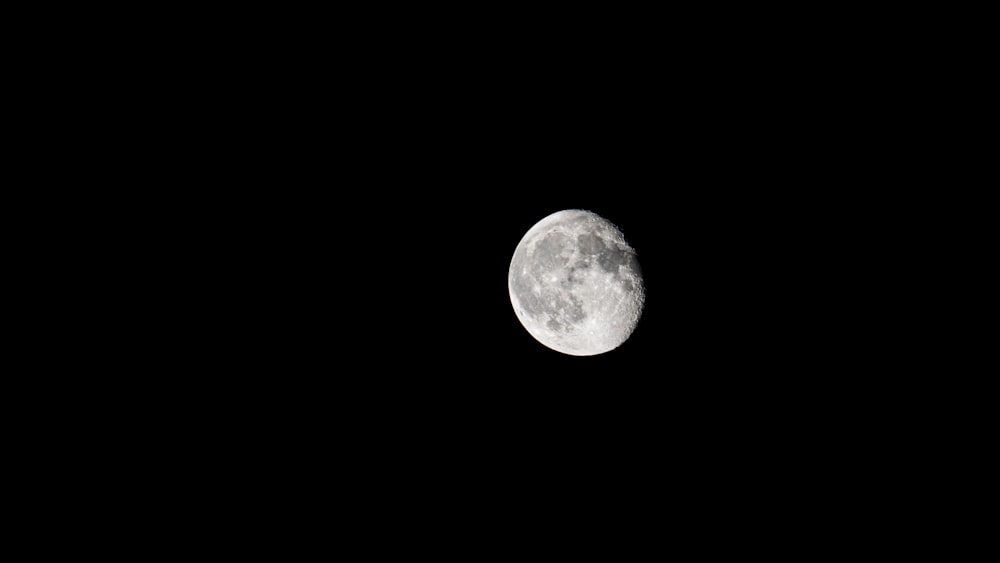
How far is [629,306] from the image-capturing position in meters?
2.79

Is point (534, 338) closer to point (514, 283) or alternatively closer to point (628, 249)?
point (514, 283)

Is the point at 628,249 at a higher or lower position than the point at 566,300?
Answer: higher

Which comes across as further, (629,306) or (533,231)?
(533,231)

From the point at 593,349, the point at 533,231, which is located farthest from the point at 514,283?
the point at 593,349

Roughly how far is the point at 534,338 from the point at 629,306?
61 cm

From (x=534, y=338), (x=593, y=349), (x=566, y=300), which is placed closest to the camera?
(x=566, y=300)

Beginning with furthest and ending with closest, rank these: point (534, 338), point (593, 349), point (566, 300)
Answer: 1. point (534, 338)
2. point (593, 349)
3. point (566, 300)

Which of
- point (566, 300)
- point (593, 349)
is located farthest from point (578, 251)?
point (593, 349)

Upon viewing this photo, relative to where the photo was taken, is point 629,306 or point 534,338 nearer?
point 629,306

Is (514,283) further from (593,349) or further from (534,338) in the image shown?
(593,349)

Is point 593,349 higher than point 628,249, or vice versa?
point 628,249

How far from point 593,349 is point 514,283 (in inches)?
22.6

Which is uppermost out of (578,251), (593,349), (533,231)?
(533,231)

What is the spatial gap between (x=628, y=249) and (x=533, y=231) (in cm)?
55
